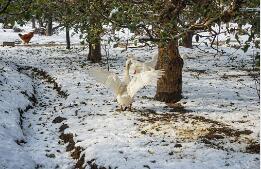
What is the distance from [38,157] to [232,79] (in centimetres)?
1351

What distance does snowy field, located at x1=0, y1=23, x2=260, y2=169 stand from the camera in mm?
11148

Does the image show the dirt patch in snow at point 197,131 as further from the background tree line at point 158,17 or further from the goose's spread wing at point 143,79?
the background tree line at point 158,17

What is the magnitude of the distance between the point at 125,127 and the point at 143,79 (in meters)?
1.60

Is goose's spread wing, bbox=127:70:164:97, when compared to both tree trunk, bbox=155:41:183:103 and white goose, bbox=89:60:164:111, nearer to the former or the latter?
white goose, bbox=89:60:164:111

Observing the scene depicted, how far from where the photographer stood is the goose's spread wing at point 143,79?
527 inches

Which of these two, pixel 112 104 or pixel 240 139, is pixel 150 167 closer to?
pixel 240 139

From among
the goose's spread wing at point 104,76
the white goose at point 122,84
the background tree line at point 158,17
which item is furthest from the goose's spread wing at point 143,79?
the background tree line at point 158,17

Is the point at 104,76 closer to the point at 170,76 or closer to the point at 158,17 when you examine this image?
the point at 158,17

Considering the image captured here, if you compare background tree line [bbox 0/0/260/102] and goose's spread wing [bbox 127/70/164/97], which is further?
goose's spread wing [bbox 127/70/164/97]

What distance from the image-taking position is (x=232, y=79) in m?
23.0

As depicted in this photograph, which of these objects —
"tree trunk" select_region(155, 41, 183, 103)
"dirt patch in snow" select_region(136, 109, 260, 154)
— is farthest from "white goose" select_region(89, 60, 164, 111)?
"tree trunk" select_region(155, 41, 183, 103)

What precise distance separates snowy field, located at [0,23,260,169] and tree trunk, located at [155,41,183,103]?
0.42 metres

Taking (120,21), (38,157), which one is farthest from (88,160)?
(120,21)

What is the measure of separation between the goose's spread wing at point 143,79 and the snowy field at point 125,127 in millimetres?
980
